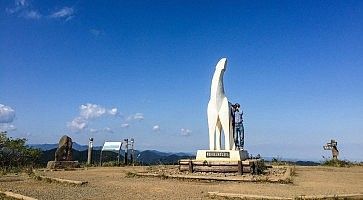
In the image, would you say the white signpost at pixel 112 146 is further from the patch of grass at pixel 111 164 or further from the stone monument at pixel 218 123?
the stone monument at pixel 218 123

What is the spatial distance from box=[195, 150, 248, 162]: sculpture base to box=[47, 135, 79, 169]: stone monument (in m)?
8.00

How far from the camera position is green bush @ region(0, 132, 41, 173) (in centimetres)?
2009

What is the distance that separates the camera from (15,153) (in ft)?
67.6

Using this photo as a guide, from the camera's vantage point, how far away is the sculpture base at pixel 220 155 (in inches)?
627

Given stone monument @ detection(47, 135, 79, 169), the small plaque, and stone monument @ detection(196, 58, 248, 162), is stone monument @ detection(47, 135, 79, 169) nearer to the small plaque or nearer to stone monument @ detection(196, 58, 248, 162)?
stone monument @ detection(196, 58, 248, 162)

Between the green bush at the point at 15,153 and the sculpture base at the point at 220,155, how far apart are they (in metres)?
10.4

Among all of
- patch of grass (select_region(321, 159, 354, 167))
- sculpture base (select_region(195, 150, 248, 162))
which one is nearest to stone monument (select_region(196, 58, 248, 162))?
sculpture base (select_region(195, 150, 248, 162))

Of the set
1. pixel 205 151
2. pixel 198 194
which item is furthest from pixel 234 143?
pixel 198 194

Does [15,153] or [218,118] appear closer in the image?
[218,118]

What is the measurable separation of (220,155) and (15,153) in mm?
12877

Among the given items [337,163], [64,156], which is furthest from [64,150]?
[337,163]

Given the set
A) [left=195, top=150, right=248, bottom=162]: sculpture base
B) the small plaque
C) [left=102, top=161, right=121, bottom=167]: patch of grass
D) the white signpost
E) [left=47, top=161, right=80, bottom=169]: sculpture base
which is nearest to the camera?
[left=195, top=150, right=248, bottom=162]: sculpture base

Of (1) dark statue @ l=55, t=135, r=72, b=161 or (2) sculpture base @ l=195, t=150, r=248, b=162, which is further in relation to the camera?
(1) dark statue @ l=55, t=135, r=72, b=161

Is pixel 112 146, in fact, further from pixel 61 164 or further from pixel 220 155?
pixel 220 155
